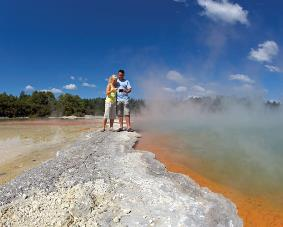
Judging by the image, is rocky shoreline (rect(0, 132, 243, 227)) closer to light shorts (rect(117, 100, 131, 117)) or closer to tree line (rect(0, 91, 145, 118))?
light shorts (rect(117, 100, 131, 117))

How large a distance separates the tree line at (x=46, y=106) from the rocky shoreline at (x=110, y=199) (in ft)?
184

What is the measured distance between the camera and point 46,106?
79688 mm

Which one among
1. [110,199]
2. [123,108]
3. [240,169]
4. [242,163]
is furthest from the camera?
[123,108]

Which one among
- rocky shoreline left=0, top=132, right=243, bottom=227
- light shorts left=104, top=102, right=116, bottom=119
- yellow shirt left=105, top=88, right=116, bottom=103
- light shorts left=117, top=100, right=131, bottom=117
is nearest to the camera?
rocky shoreline left=0, top=132, right=243, bottom=227

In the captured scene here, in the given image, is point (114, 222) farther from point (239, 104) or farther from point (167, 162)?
point (239, 104)

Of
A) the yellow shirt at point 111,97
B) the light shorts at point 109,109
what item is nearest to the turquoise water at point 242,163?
the light shorts at point 109,109

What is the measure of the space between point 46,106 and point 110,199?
255 ft

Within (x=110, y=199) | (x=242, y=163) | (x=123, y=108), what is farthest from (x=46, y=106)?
(x=110, y=199)

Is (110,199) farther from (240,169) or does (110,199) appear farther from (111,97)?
(111,97)

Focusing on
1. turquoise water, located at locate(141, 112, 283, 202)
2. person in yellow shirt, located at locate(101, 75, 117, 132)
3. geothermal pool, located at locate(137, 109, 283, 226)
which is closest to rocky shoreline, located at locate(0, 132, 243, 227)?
geothermal pool, located at locate(137, 109, 283, 226)

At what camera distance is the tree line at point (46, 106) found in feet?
227

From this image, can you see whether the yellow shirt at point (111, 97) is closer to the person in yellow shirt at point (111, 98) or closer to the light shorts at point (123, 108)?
the person in yellow shirt at point (111, 98)

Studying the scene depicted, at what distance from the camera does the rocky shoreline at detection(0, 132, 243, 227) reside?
4449 mm

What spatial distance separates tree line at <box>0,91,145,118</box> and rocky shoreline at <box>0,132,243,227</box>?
184 ft
